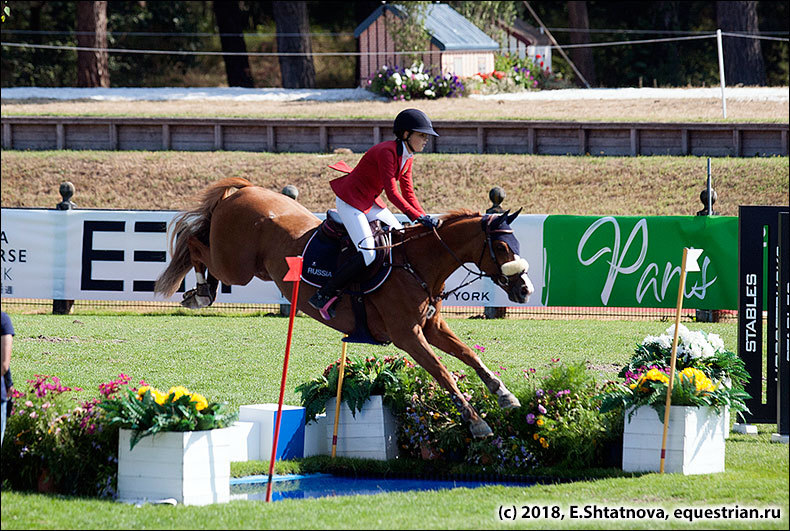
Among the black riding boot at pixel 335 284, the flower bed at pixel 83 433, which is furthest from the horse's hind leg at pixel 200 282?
the flower bed at pixel 83 433

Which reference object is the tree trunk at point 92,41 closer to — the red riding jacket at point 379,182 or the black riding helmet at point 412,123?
the red riding jacket at point 379,182

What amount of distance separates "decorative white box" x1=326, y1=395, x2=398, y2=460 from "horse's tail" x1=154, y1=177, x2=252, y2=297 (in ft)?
7.85

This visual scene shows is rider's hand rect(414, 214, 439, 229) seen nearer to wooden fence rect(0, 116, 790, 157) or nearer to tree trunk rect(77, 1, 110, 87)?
wooden fence rect(0, 116, 790, 157)

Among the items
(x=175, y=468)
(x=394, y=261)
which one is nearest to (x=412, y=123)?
(x=394, y=261)

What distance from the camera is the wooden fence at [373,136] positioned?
71.1 feet

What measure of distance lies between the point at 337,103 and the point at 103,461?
2142 cm

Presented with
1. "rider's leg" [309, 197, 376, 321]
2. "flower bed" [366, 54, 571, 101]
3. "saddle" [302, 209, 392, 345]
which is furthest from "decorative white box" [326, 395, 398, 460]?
"flower bed" [366, 54, 571, 101]

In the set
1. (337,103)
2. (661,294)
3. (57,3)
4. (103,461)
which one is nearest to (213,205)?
(103,461)

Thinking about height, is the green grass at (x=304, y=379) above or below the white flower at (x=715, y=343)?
below

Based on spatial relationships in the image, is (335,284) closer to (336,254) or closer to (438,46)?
(336,254)

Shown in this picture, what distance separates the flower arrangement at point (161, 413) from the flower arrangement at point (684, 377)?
287 cm

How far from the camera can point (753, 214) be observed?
8852 millimetres

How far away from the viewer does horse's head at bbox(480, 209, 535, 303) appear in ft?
24.8

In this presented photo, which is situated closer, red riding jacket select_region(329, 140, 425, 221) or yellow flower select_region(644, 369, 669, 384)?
yellow flower select_region(644, 369, 669, 384)
